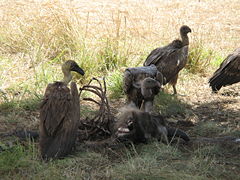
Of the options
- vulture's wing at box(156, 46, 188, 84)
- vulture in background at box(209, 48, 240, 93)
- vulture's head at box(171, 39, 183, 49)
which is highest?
vulture's head at box(171, 39, 183, 49)

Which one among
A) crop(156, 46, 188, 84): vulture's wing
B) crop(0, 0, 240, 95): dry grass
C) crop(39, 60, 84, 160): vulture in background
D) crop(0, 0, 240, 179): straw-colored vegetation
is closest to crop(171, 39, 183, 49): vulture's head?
crop(156, 46, 188, 84): vulture's wing

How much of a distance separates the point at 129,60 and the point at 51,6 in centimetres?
202

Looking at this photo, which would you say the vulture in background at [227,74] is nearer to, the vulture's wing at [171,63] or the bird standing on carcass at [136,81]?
the vulture's wing at [171,63]

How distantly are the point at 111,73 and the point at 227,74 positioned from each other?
6.41 ft

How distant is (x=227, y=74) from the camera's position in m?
7.44

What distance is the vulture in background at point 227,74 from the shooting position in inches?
292

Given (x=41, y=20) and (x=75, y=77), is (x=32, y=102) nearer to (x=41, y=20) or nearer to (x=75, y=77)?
(x=75, y=77)

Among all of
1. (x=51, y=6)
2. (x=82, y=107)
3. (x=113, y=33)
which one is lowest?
(x=82, y=107)

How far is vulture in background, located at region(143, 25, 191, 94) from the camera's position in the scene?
7039 millimetres

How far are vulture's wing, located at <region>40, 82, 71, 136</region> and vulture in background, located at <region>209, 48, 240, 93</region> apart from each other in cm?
386

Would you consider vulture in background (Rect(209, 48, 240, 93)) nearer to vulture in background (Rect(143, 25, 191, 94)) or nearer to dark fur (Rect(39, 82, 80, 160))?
vulture in background (Rect(143, 25, 191, 94))

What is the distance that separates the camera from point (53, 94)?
13.5ft

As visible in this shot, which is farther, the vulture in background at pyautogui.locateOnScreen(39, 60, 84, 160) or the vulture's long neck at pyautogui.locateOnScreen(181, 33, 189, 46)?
the vulture's long neck at pyautogui.locateOnScreen(181, 33, 189, 46)

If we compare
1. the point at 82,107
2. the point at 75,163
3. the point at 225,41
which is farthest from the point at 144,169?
the point at 225,41
